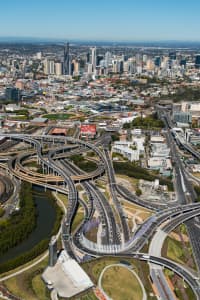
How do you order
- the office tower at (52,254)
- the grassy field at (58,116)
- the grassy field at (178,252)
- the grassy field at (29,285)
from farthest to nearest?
Answer: the grassy field at (58,116) < the grassy field at (178,252) < the office tower at (52,254) < the grassy field at (29,285)

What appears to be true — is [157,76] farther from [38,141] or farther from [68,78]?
[38,141]

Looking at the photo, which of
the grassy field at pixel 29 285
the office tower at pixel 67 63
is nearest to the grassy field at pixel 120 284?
the grassy field at pixel 29 285

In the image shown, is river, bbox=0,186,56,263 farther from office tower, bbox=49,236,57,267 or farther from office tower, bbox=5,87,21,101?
office tower, bbox=5,87,21,101

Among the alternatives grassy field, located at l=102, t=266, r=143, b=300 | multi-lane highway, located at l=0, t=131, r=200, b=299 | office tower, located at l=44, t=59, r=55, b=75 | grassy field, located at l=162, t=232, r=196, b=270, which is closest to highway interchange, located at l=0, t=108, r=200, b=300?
multi-lane highway, located at l=0, t=131, r=200, b=299

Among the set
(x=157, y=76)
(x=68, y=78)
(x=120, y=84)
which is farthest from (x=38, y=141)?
(x=157, y=76)

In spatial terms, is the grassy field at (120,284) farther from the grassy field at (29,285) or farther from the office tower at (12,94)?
the office tower at (12,94)

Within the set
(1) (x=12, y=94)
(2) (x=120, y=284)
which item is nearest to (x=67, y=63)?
(1) (x=12, y=94)

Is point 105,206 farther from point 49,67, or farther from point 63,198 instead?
point 49,67
